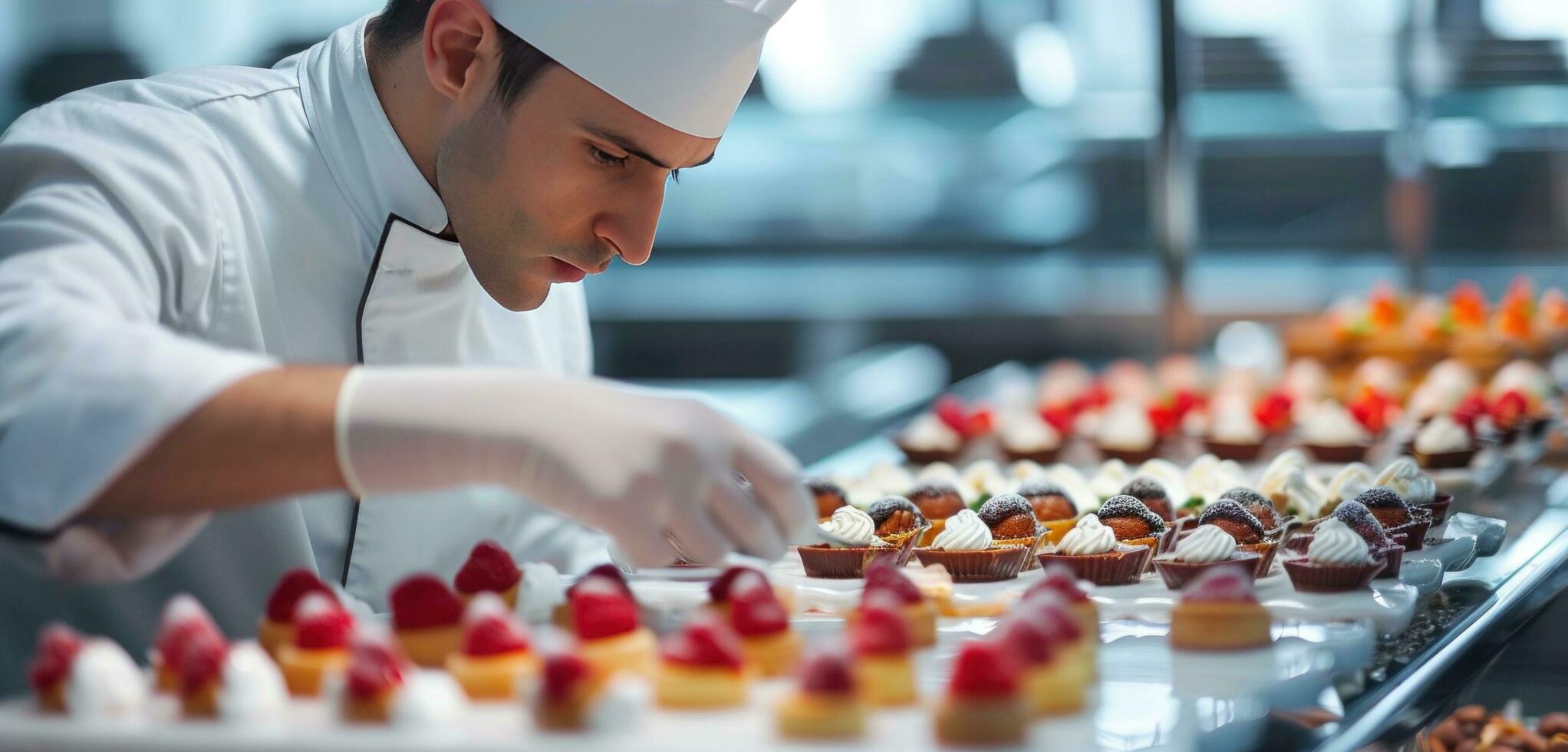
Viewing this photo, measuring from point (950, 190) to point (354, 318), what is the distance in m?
6.01

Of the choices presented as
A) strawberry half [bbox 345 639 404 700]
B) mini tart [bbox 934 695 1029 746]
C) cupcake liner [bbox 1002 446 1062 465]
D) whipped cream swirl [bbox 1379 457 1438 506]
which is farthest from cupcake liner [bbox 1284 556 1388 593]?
cupcake liner [bbox 1002 446 1062 465]

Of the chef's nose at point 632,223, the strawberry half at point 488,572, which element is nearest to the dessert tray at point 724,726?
the strawberry half at point 488,572

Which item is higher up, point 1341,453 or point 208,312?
point 208,312

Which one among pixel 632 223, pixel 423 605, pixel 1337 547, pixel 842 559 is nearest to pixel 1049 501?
pixel 842 559

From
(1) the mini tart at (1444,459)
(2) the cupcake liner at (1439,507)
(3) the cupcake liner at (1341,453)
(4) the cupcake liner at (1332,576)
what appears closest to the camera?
(4) the cupcake liner at (1332,576)

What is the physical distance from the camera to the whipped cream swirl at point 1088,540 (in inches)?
61.0

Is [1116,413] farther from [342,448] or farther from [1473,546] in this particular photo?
[342,448]

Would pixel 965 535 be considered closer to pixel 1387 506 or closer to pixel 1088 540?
pixel 1088 540

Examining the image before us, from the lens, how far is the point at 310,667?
1.02 m

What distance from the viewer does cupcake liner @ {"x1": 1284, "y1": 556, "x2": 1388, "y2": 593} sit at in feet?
4.63

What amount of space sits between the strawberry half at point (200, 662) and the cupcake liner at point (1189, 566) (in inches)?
34.3

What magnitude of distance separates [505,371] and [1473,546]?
45.3 inches

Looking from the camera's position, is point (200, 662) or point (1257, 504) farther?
point (1257, 504)

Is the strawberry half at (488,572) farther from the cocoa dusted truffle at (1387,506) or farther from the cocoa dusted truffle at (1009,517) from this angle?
the cocoa dusted truffle at (1387,506)
